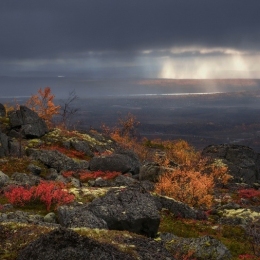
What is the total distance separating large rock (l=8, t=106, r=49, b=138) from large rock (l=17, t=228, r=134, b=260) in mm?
49691

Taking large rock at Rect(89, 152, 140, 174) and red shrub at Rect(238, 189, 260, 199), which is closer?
red shrub at Rect(238, 189, 260, 199)

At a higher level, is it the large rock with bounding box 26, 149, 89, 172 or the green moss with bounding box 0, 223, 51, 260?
the green moss with bounding box 0, 223, 51, 260

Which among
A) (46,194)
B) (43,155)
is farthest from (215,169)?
(46,194)

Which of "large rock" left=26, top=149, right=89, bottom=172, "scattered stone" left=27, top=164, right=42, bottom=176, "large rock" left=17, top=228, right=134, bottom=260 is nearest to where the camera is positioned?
"large rock" left=17, top=228, right=134, bottom=260

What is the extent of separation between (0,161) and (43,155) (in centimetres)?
601

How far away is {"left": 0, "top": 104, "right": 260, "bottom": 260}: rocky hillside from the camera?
29.8 ft

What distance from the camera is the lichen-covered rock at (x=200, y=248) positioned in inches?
592

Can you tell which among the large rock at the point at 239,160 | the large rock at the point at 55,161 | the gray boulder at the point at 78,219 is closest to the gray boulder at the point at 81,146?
the large rock at the point at 55,161

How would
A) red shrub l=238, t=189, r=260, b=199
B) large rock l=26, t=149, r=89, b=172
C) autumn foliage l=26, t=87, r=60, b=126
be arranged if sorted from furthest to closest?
autumn foliage l=26, t=87, r=60, b=126, red shrub l=238, t=189, r=260, b=199, large rock l=26, t=149, r=89, b=172

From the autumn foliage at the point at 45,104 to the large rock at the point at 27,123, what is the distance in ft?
59.8

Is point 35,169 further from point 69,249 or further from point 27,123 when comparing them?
point 69,249

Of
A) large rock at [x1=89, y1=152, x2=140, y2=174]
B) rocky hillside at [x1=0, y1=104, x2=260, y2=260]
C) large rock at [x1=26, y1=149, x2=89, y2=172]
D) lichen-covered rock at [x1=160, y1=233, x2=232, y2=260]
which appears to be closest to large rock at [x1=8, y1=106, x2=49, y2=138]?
rocky hillside at [x1=0, y1=104, x2=260, y2=260]

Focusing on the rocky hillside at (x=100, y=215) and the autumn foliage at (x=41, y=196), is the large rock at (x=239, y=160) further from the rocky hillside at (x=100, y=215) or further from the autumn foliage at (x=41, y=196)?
the autumn foliage at (x=41, y=196)

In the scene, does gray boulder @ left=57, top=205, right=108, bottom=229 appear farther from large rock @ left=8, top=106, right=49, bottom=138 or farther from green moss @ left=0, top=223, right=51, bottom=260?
large rock @ left=8, top=106, right=49, bottom=138
